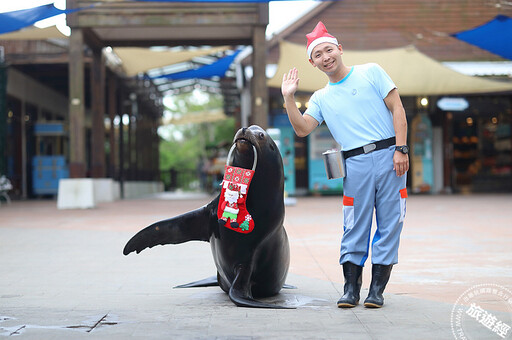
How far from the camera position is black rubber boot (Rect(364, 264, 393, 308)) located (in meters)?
3.32

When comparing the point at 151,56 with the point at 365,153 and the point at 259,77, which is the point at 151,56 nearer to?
the point at 259,77

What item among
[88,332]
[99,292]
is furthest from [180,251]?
[88,332]

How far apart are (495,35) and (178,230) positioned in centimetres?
1088

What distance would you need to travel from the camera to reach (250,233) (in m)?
3.47

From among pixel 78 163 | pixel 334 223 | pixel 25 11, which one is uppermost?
pixel 25 11

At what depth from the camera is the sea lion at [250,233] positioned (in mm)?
3439

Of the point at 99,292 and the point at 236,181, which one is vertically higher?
the point at 236,181

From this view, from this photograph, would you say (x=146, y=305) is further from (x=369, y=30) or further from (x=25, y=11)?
(x=369, y=30)

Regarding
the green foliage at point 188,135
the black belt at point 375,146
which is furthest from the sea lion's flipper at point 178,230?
the green foliage at point 188,135

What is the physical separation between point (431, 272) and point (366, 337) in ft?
6.96

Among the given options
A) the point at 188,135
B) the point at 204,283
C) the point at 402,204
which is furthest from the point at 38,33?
the point at 188,135

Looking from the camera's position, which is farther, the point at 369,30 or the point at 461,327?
the point at 369,30

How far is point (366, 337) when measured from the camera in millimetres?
2641

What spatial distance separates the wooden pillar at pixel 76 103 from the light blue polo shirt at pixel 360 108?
32.7ft
